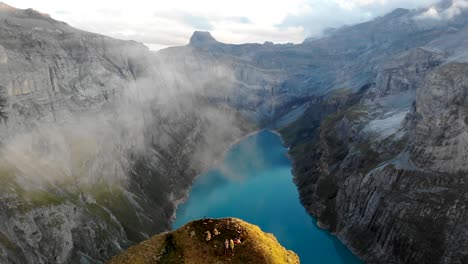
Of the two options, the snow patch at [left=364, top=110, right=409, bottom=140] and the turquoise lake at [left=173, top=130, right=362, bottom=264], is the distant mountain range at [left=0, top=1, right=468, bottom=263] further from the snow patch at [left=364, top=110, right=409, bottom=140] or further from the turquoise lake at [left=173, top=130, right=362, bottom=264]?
the turquoise lake at [left=173, top=130, right=362, bottom=264]

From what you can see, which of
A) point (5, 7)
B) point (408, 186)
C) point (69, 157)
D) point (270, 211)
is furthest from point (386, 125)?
point (5, 7)

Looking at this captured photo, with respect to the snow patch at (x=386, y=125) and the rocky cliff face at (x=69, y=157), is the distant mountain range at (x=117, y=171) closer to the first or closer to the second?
the rocky cliff face at (x=69, y=157)

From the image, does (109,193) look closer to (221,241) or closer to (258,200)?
(258,200)

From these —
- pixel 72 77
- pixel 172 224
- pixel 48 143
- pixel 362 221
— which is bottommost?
pixel 172 224

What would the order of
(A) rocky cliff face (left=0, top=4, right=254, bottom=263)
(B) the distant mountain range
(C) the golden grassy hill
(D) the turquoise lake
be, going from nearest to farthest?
(C) the golden grassy hill, (A) rocky cliff face (left=0, top=4, right=254, bottom=263), (B) the distant mountain range, (D) the turquoise lake

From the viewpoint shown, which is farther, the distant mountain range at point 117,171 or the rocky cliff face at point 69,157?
the distant mountain range at point 117,171

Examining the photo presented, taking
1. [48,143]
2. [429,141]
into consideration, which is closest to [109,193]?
[48,143]

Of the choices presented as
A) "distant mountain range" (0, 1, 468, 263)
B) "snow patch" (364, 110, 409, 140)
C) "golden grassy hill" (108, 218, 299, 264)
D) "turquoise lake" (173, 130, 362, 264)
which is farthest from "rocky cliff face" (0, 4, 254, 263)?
"snow patch" (364, 110, 409, 140)

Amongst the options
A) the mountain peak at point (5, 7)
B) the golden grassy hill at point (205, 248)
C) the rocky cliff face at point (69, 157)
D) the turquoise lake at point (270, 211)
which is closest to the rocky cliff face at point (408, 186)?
the turquoise lake at point (270, 211)

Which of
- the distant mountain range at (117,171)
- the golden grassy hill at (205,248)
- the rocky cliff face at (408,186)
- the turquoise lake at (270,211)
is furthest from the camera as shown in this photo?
the turquoise lake at (270,211)
